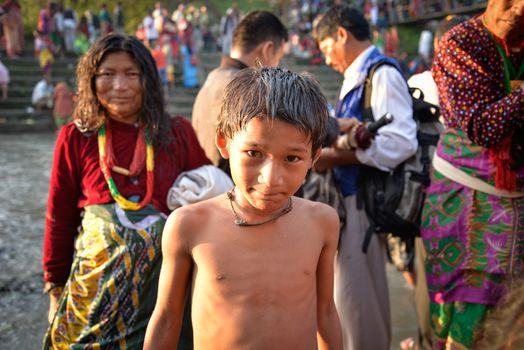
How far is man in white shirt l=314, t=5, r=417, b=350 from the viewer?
9.29 ft

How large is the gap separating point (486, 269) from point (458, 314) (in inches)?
9.2

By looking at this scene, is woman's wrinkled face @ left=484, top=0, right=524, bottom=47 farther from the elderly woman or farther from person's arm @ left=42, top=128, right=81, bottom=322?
person's arm @ left=42, top=128, right=81, bottom=322

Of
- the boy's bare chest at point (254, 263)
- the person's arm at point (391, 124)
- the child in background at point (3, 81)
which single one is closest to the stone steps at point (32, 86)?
the child in background at point (3, 81)

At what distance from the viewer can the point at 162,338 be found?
1.74 metres

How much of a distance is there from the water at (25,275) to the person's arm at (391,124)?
138cm

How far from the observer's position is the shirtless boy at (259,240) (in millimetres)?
1546

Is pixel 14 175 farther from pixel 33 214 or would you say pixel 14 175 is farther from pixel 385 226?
pixel 385 226

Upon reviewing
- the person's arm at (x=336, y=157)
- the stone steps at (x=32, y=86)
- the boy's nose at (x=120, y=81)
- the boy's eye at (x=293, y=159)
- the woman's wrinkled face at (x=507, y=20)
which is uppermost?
the woman's wrinkled face at (x=507, y=20)

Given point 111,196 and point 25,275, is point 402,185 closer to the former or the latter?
point 111,196

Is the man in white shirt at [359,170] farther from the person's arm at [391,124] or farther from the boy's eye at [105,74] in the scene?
the boy's eye at [105,74]

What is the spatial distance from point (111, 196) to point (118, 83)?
48 centimetres

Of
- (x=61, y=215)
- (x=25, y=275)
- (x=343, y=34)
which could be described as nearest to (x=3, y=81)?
(x=25, y=275)

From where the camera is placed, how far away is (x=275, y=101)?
5.07 ft

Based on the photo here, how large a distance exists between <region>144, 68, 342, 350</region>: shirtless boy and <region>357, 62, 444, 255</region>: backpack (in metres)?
1.08
